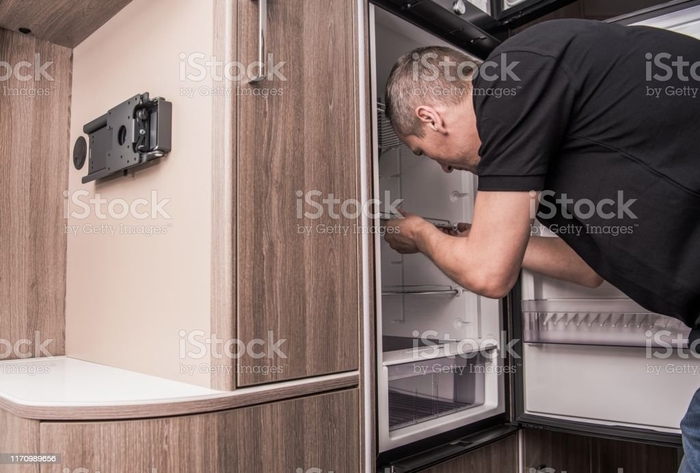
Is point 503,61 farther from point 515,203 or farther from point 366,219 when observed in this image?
point 366,219

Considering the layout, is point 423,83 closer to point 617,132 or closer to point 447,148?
point 447,148

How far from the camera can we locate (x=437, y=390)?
4.87 feet

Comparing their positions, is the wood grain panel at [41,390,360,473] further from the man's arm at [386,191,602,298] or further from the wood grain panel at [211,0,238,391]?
the man's arm at [386,191,602,298]

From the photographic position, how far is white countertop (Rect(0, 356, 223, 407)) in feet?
2.67

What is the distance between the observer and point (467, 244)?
36.3 inches

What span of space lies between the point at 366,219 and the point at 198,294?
14.3 inches

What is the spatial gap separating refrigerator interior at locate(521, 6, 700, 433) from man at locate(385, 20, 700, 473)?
45 centimetres

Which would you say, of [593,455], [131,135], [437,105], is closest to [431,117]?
[437,105]

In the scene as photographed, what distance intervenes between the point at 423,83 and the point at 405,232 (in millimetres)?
305

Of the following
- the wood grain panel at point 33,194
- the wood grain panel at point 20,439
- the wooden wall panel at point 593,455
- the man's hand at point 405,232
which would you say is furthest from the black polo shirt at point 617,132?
the wood grain panel at point 33,194

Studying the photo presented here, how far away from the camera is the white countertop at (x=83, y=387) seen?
813 millimetres

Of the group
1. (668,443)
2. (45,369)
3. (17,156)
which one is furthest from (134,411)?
(668,443)

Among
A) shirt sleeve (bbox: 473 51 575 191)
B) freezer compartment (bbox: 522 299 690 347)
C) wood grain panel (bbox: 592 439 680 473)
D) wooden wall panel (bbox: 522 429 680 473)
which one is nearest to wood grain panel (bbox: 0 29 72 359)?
shirt sleeve (bbox: 473 51 575 191)

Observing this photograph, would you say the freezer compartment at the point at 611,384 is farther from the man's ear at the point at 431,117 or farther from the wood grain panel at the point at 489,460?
the man's ear at the point at 431,117
